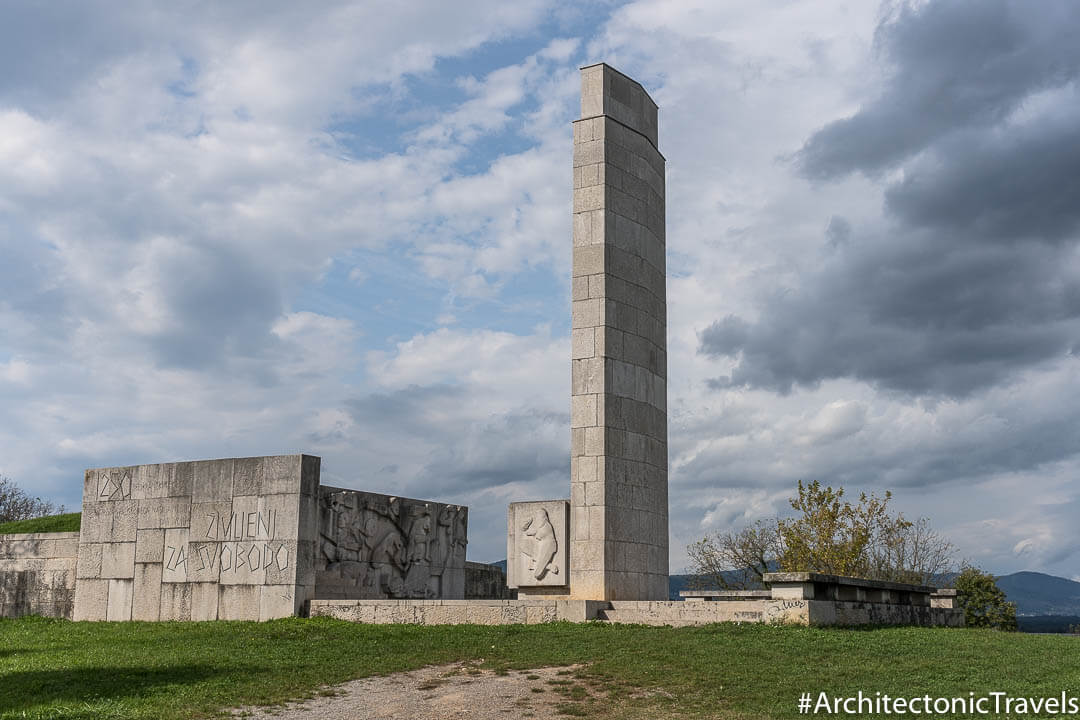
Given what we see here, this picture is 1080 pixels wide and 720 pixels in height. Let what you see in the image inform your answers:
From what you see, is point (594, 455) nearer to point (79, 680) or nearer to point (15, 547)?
point (79, 680)

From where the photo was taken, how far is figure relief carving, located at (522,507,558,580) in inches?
739

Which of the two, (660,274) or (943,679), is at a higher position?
(660,274)

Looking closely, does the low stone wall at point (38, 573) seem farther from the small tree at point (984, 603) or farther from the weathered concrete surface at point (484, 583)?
the small tree at point (984, 603)

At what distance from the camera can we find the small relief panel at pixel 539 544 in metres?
18.7

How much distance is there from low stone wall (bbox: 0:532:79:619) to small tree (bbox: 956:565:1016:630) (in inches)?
964

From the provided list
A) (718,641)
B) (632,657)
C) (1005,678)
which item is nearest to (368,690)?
(632,657)

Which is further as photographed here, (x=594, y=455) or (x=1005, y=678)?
(x=594, y=455)

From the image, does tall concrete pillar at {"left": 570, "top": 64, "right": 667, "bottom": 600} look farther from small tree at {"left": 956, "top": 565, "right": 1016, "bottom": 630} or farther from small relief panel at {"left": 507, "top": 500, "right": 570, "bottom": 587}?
small tree at {"left": 956, "top": 565, "right": 1016, "bottom": 630}

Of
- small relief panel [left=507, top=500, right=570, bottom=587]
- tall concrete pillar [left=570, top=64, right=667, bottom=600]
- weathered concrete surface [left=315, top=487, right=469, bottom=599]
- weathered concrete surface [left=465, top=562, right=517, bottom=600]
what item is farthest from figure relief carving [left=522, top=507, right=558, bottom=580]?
weathered concrete surface [left=465, top=562, right=517, bottom=600]

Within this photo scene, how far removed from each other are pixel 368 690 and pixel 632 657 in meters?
3.46

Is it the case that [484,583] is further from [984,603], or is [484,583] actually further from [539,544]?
[984,603]

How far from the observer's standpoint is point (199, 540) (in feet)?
70.2

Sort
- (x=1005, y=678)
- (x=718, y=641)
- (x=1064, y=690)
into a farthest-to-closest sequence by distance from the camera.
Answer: (x=718, y=641) → (x=1005, y=678) → (x=1064, y=690)

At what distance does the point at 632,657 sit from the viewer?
13102 mm
